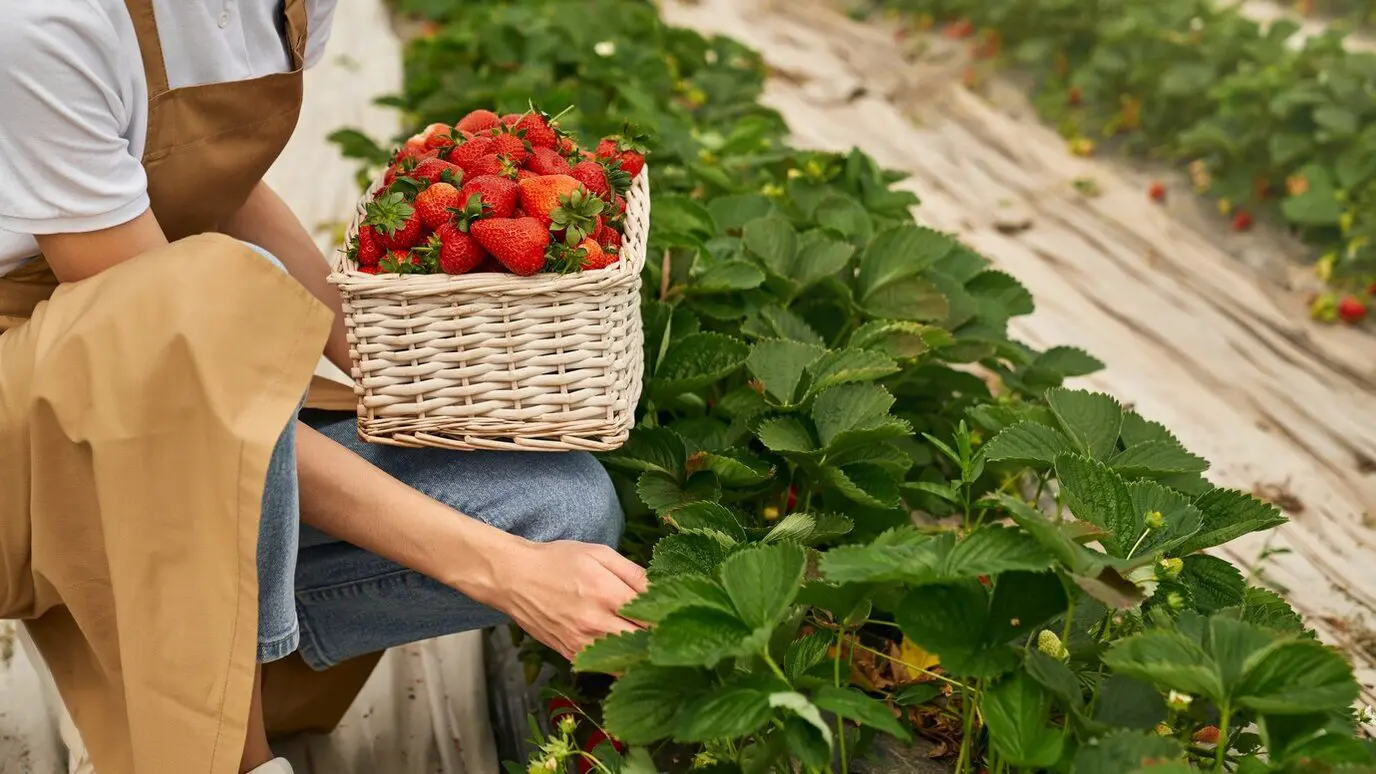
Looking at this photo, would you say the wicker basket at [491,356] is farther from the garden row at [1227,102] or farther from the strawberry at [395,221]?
the garden row at [1227,102]

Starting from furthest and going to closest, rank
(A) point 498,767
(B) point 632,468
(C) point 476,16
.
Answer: (C) point 476,16
(A) point 498,767
(B) point 632,468

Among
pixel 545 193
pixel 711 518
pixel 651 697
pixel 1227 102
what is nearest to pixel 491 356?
pixel 545 193

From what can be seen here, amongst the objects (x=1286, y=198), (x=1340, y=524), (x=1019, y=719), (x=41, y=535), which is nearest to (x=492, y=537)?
(x=41, y=535)

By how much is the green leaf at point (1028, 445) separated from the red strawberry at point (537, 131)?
63 centimetres

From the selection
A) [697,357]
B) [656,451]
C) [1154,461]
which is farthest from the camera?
[697,357]

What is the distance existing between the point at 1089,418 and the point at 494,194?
73 cm

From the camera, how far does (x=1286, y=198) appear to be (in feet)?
11.6

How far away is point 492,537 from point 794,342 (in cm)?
54

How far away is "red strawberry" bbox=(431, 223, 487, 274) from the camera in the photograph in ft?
4.48

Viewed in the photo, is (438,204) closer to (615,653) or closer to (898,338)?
(615,653)

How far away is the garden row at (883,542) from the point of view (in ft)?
3.61

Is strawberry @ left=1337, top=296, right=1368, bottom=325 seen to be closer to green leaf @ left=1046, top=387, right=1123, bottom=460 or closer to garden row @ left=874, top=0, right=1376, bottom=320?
garden row @ left=874, top=0, right=1376, bottom=320

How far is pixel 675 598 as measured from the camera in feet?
3.84

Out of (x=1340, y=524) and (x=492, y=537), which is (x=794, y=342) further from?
(x=1340, y=524)
